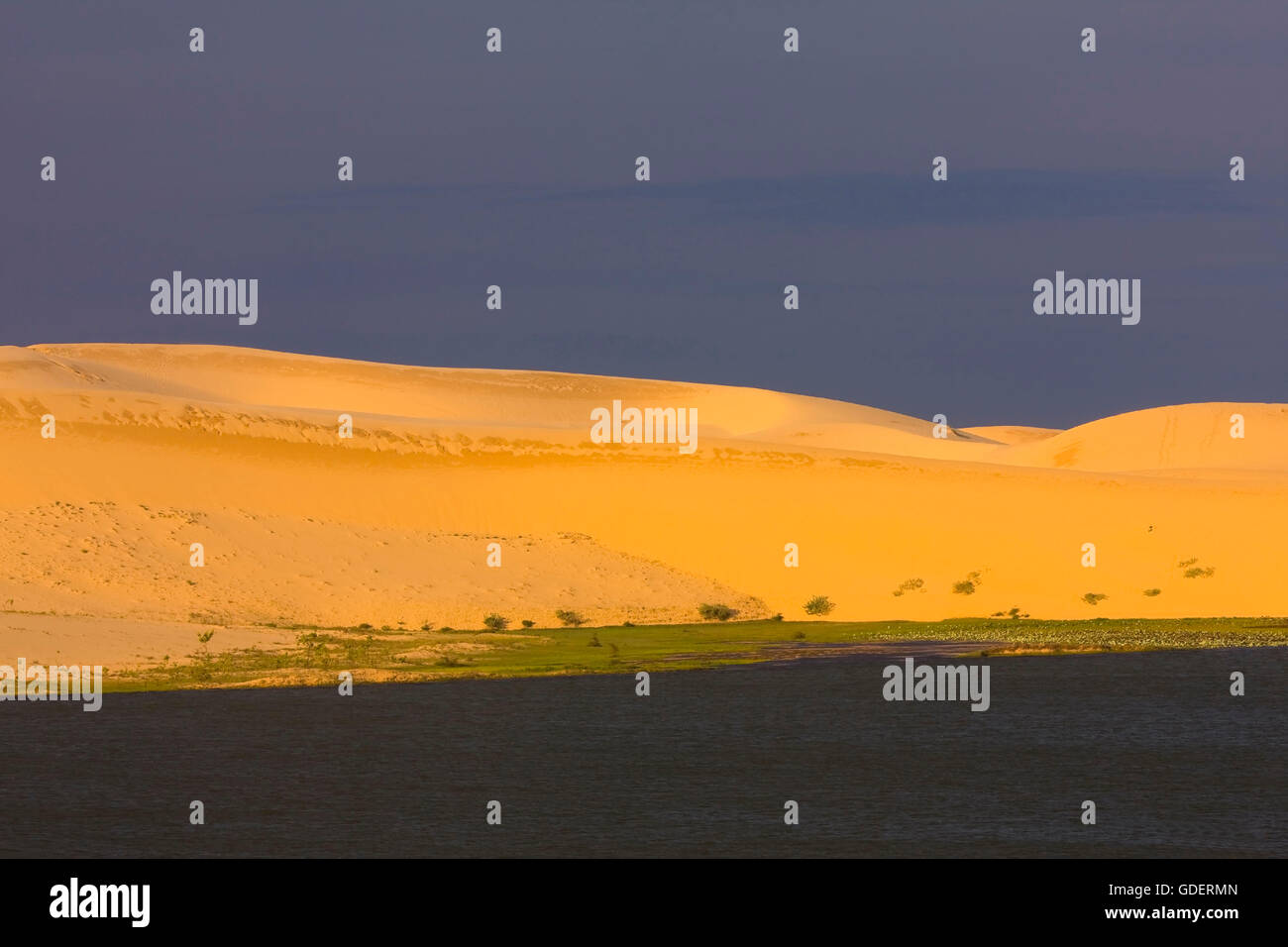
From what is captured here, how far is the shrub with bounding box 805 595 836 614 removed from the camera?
61031 mm

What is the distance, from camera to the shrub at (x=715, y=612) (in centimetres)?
5894

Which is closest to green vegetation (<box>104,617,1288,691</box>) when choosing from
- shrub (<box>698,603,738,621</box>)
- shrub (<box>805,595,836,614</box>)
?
shrub (<box>698,603,738,621</box>)

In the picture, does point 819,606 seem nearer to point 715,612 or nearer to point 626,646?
point 715,612

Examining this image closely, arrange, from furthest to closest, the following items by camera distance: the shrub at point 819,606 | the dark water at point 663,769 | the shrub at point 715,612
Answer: the shrub at point 819,606
the shrub at point 715,612
the dark water at point 663,769

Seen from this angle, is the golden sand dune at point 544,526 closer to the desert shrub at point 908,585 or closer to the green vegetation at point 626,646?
the desert shrub at point 908,585

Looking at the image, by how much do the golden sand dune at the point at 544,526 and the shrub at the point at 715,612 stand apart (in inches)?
25.0

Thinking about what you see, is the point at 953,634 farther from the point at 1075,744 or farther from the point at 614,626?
the point at 1075,744

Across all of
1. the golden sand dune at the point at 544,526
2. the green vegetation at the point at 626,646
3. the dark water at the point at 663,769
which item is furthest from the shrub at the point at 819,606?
the dark water at the point at 663,769

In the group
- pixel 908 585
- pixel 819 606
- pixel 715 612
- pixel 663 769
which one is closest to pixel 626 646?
pixel 715 612

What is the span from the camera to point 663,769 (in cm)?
2884

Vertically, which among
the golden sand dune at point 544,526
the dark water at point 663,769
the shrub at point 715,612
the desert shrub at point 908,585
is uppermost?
the golden sand dune at point 544,526

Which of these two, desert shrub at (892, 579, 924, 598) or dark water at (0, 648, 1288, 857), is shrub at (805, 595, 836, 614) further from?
dark water at (0, 648, 1288, 857)

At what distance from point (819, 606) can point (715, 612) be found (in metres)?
4.13
